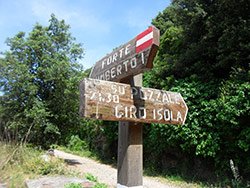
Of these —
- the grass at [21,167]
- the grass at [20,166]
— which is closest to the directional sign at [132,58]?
the grass at [21,167]

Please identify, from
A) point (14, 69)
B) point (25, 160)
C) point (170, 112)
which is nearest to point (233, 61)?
point (170, 112)

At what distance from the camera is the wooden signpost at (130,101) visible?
203 cm

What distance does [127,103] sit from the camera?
2.20m

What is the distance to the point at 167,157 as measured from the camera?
823 centimetres

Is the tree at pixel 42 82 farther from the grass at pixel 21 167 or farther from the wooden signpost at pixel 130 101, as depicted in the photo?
the wooden signpost at pixel 130 101

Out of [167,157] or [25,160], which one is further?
[167,157]

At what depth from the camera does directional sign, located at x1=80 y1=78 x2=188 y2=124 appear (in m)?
2.02

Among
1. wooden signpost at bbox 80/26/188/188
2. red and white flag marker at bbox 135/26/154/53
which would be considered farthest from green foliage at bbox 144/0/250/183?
red and white flag marker at bbox 135/26/154/53

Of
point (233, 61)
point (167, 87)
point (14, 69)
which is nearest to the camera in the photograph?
point (233, 61)

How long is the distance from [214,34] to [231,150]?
11.1 ft

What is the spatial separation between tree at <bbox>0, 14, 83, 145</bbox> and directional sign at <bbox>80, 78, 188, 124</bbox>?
7488 mm

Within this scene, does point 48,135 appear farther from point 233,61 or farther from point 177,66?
point 233,61

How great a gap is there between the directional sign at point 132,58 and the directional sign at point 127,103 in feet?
0.64

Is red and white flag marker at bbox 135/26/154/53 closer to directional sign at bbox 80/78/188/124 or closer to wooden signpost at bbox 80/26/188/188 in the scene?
wooden signpost at bbox 80/26/188/188
